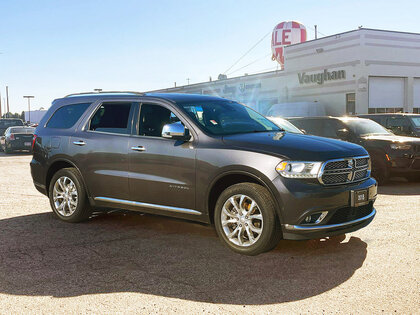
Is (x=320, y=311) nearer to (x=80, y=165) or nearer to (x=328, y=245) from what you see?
(x=328, y=245)

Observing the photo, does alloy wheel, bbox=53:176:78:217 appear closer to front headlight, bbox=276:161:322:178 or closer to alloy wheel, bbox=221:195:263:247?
alloy wheel, bbox=221:195:263:247

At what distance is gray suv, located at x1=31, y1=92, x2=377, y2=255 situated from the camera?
16.0 ft

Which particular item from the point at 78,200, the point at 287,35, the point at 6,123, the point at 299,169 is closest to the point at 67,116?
the point at 78,200

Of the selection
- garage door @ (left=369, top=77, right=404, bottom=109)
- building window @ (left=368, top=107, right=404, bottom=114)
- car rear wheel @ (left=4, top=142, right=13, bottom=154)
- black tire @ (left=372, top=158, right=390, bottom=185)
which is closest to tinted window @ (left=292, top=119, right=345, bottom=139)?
black tire @ (left=372, top=158, right=390, bottom=185)

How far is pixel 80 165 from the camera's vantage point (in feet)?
22.1

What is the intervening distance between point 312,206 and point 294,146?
0.67 m

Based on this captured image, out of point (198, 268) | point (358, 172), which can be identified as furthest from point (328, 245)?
point (198, 268)

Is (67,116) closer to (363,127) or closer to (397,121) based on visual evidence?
(363,127)

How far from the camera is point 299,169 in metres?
4.86

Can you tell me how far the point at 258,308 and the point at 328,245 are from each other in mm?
2063

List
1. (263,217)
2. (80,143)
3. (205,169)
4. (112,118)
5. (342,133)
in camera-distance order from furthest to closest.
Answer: (342,133) → (80,143) → (112,118) → (205,169) → (263,217)

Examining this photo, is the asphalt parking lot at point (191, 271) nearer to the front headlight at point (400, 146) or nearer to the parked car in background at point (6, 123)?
the front headlight at point (400, 146)

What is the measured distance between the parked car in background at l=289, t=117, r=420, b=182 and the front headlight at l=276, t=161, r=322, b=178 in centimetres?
645

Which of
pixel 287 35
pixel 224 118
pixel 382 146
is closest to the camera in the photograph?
pixel 224 118
